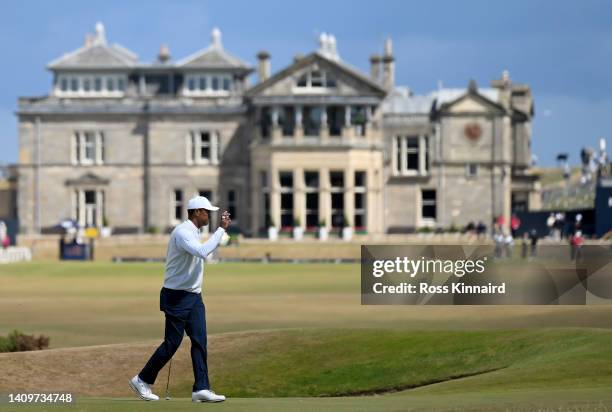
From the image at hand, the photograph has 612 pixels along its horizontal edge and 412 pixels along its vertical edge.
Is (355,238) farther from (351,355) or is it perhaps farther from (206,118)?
(351,355)

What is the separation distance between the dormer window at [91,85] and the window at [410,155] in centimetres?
1986

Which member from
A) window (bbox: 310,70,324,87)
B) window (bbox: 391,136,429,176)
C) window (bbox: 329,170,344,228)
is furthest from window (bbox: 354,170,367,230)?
window (bbox: 310,70,324,87)

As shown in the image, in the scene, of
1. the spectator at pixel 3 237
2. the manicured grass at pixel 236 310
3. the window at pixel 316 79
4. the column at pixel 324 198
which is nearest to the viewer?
the manicured grass at pixel 236 310

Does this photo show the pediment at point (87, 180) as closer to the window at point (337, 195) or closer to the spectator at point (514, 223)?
the window at point (337, 195)

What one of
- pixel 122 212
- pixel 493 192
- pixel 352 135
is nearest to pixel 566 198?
pixel 493 192

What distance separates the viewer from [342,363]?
31.7m

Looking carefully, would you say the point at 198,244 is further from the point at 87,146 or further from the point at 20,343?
the point at 87,146

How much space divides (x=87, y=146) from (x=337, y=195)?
1825cm

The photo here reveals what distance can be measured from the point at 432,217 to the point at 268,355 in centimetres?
7863

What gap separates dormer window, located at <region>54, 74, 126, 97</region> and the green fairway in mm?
59289

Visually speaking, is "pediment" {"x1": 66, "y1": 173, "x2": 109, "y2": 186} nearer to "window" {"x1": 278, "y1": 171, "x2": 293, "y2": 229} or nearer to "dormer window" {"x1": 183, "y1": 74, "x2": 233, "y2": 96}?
"dormer window" {"x1": 183, "y1": 74, "x2": 233, "y2": 96}

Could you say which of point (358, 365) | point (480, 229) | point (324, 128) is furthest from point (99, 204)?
point (358, 365)

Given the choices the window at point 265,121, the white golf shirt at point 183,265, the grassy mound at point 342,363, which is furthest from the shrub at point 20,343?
the window at point 265,121

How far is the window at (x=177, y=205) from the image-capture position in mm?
109312
